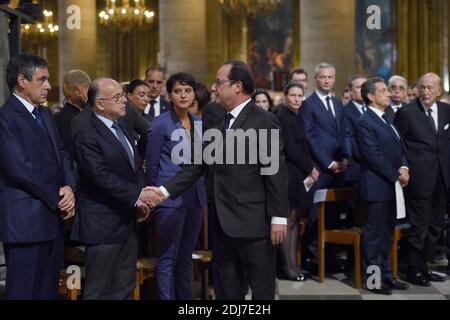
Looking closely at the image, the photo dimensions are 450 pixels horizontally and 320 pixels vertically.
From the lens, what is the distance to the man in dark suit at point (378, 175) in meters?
6.88

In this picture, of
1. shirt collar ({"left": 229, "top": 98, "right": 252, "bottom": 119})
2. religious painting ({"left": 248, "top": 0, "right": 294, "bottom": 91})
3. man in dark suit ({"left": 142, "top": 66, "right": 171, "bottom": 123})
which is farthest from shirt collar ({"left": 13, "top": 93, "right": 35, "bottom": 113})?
religious painting ({"left": 248, "top": 0, "right": 294, "bottom": 91})

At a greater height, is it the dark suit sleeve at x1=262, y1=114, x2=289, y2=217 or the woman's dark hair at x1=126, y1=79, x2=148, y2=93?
the woman's dark hair at x1=126, y1=79, x2=148, y2=93

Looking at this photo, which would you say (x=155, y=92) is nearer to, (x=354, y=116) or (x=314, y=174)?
(x=314, y=174)

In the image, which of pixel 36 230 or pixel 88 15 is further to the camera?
pixel 88 15

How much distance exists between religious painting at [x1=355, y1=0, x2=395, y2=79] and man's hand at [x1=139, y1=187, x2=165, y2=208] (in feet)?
72.5

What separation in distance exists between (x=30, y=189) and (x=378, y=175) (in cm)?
345

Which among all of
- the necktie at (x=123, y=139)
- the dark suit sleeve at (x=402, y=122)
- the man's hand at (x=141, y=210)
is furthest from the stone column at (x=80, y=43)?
the man's hand at (x=141, y=210)

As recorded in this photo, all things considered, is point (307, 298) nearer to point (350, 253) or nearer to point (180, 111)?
point (350, 253)

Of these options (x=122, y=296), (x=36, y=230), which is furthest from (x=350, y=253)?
(x=36, y=230)

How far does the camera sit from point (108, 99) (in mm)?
4984

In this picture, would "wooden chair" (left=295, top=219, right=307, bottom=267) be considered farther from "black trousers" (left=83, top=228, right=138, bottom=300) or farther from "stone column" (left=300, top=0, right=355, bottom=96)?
"stone column" (left=300, top=0, right=355, bottom=96)

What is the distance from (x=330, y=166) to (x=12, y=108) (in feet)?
12.1

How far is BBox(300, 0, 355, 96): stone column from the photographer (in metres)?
12.0

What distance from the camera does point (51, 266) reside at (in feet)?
15.9
